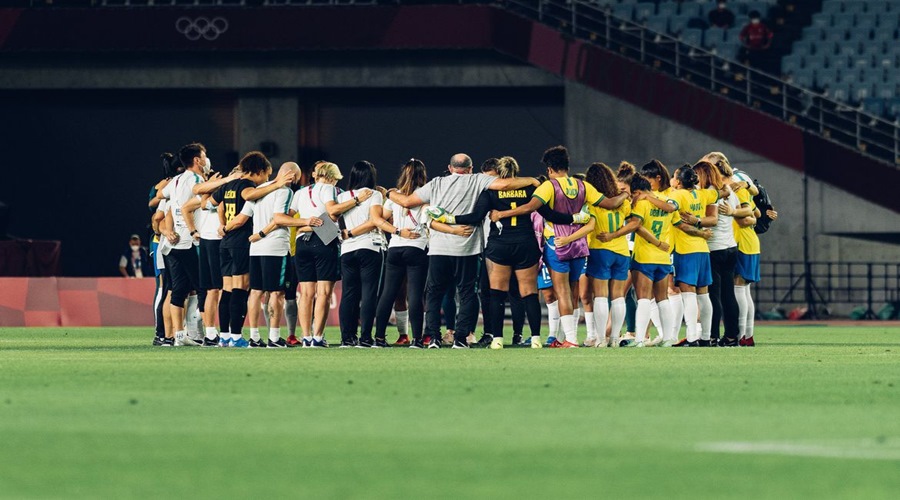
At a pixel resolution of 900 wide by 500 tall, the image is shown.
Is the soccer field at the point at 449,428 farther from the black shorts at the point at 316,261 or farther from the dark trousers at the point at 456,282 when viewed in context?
the black shorts at the point at 316,261

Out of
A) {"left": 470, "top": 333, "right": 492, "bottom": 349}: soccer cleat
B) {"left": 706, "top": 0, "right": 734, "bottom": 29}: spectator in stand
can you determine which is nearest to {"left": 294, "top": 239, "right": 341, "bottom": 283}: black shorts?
{"left": 470, "top": 333, "right": 492, "bottom": 349}: soccer cleat

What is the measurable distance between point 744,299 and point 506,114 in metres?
18.0

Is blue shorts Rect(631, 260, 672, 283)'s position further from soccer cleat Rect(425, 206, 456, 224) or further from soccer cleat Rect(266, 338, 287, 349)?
soccer cleat Rect(266, 338, 287, 349)

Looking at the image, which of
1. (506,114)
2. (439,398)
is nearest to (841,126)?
(506,114)

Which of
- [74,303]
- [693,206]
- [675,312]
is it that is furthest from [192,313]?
[74,303]

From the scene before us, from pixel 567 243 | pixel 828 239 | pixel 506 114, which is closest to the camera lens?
pixel 567 243

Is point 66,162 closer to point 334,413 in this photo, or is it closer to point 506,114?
point 506,114

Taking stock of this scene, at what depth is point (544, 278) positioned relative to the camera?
56.6 ft

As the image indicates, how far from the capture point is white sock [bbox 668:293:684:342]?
17.2 metres

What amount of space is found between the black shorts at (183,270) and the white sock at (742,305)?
18.6 ft

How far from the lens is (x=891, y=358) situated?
1426 cm

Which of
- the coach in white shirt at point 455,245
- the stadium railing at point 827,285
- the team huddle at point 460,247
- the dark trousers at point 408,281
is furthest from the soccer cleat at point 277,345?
the stadium railing at point 827,285

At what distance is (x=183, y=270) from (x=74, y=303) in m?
9.90

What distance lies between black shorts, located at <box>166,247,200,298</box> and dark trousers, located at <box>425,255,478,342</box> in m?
2.69
